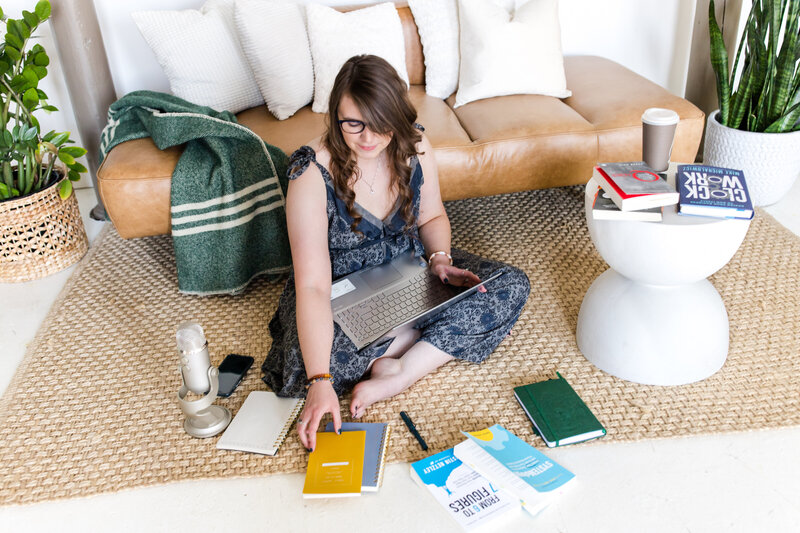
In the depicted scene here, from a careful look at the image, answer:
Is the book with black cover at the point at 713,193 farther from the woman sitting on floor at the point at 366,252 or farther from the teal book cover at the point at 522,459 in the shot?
the teal book cover at the point at 522,459

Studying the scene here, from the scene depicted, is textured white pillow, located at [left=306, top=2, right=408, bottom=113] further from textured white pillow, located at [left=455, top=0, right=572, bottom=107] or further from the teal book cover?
the teal book cover

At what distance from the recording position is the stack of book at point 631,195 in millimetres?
1454

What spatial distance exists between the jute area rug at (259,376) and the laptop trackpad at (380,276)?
0.27m

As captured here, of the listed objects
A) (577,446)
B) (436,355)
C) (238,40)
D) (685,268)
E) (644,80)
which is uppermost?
(238,40)

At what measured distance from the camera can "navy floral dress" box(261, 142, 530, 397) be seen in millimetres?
1586

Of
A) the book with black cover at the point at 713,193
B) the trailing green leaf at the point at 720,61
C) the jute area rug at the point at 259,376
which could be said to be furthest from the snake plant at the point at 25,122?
the trailing green leaf at the point at 720,61

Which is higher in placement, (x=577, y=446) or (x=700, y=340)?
(x=700, y=340)

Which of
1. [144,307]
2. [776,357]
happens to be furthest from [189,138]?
[776,357]

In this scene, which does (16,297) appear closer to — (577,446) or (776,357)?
(577,446)

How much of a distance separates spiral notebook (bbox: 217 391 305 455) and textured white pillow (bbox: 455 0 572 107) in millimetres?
1351

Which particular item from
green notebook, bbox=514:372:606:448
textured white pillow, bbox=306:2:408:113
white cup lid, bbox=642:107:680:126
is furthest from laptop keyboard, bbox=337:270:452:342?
textured white pillow, bbox=306:2:408:113

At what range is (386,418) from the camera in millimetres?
1568

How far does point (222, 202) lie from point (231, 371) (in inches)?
20.7

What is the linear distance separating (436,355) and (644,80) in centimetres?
150
